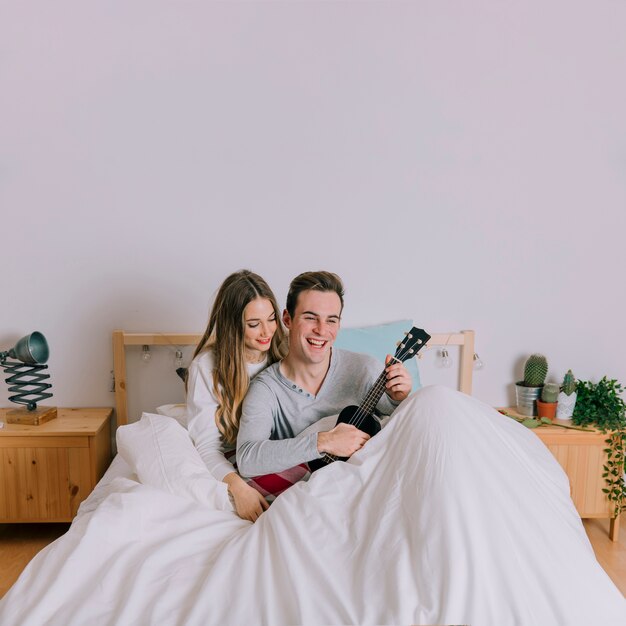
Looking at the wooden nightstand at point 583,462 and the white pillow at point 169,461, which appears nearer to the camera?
the white pillow at point 169,461

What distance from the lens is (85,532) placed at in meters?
1.38

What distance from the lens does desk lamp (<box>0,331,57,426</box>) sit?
95.3 inches

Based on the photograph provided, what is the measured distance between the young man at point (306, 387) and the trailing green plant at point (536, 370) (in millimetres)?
924

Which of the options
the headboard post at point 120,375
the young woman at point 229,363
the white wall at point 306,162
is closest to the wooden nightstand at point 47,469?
the headboard post at point 120,375

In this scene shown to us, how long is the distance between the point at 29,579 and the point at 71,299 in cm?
152

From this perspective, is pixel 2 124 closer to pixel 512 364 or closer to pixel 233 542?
pixel 233 542

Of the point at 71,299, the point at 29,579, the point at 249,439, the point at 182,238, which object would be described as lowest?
the point at 29,579

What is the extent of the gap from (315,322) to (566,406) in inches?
52.4

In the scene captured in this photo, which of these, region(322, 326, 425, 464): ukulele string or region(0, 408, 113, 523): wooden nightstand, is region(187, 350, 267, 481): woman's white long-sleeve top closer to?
region(322, 326, 425, 464): ukulele string

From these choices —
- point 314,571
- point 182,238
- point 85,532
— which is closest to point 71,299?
point 182,238

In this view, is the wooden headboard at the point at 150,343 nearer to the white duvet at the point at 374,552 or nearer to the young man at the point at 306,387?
the young man at the point at 306,387

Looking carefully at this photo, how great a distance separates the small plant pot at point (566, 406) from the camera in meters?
2.62

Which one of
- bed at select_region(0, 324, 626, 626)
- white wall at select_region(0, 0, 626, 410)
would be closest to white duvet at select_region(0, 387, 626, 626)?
bed at select_region(0, 324, 626, 626)

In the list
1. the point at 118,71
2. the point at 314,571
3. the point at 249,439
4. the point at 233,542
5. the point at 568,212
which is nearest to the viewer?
the point at 314,571
